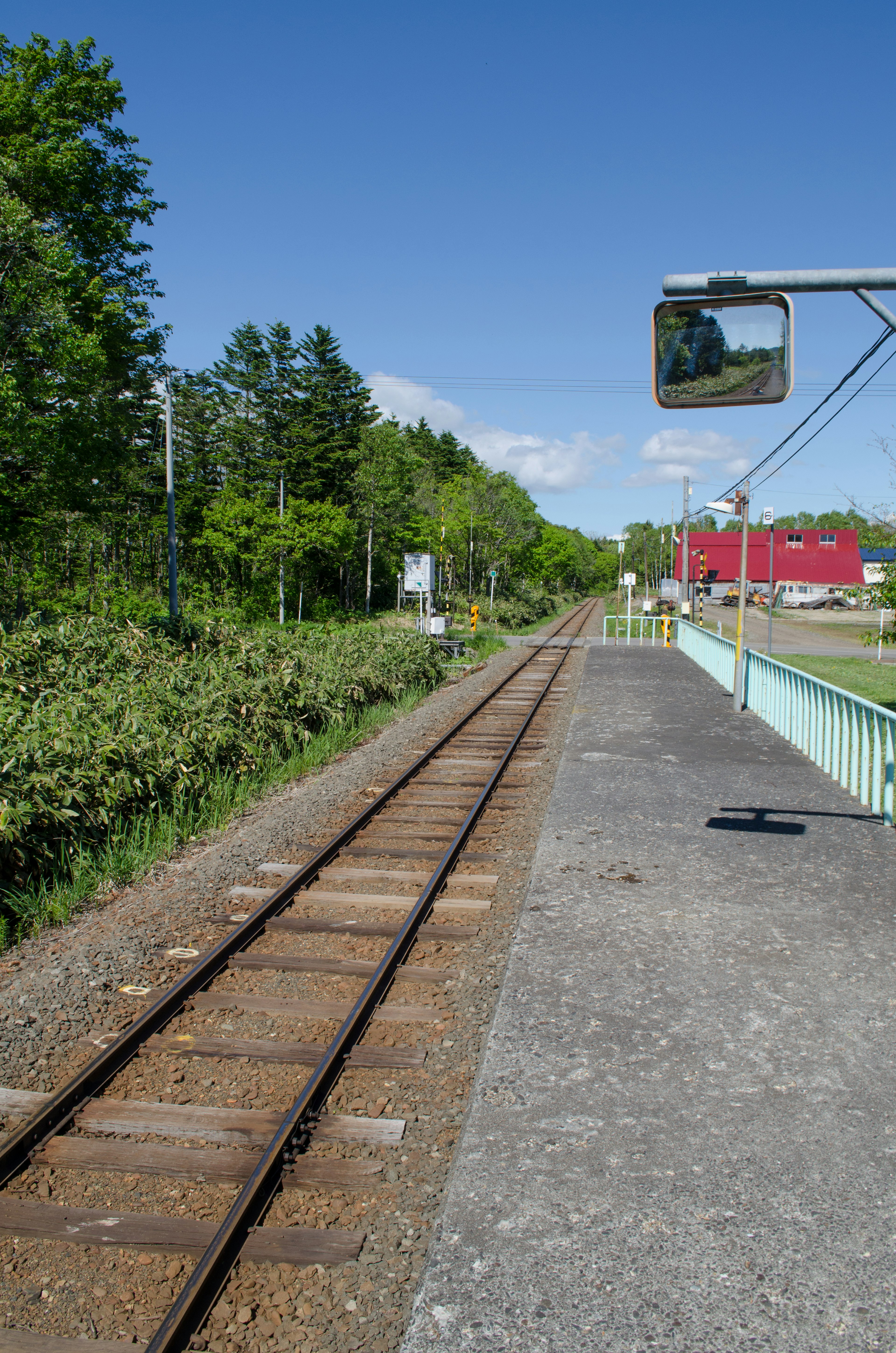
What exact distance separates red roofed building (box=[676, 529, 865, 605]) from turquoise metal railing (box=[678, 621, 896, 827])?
251ft

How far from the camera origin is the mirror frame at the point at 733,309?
4703 millimetres

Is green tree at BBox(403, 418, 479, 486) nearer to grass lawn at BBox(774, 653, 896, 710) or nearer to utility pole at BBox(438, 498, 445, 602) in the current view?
utility pole at BBox(438, 498, 445, 602)

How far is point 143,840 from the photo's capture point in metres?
8.45

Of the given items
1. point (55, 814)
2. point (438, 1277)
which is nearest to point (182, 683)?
point (55, 814)

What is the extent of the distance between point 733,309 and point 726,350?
24 cm

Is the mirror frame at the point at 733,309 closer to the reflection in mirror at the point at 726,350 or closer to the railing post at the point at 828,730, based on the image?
the reflection in mirror at the point at 726,350

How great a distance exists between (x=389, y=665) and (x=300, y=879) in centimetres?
1234

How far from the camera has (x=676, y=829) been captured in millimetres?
8695

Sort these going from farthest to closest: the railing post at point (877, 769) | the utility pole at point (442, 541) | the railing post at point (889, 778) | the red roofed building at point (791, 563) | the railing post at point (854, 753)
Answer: the red roofed building at point (791, 563)
the utility pole at point (442, 541)
the railing post at point (854, 753)
the railing post at point (877, 769)
the railing post at point (889, 778)

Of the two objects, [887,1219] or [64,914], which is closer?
[887,1219]

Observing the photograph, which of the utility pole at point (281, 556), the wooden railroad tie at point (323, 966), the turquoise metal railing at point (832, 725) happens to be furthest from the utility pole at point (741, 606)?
the utility pole at point (281, 556)

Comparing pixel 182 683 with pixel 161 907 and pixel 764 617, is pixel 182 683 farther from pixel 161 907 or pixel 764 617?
pixel 764 617

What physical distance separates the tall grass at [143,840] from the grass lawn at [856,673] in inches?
400

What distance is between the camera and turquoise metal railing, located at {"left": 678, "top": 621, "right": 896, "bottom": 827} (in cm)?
890
